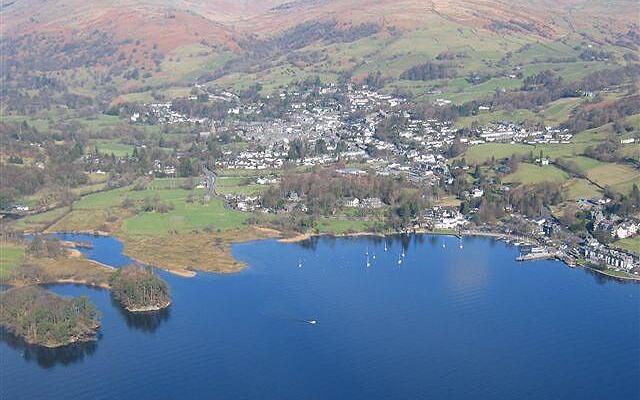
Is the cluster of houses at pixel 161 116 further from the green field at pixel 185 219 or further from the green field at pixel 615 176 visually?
the green field at pixel 615 176

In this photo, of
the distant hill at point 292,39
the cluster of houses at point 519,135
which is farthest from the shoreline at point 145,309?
the distant hill at point 292,39

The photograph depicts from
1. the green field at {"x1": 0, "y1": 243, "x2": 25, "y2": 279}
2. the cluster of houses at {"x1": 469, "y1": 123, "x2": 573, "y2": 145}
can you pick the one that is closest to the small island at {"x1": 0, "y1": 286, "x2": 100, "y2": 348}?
the green field at {"x1": 0, "y1": 243, "x2": 25, "y2": 279}

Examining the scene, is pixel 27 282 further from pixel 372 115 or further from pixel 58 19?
pixel 58 19

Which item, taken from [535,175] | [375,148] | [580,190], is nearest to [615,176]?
[580,190]

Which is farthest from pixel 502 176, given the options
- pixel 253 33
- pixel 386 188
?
pixel 253 33

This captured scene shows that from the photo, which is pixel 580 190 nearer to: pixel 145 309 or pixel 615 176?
pixel 615 176

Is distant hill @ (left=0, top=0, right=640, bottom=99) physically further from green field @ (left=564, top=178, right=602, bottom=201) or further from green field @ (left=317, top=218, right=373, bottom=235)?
green field @ (left=317, top=218, right=373, bottom=235)
